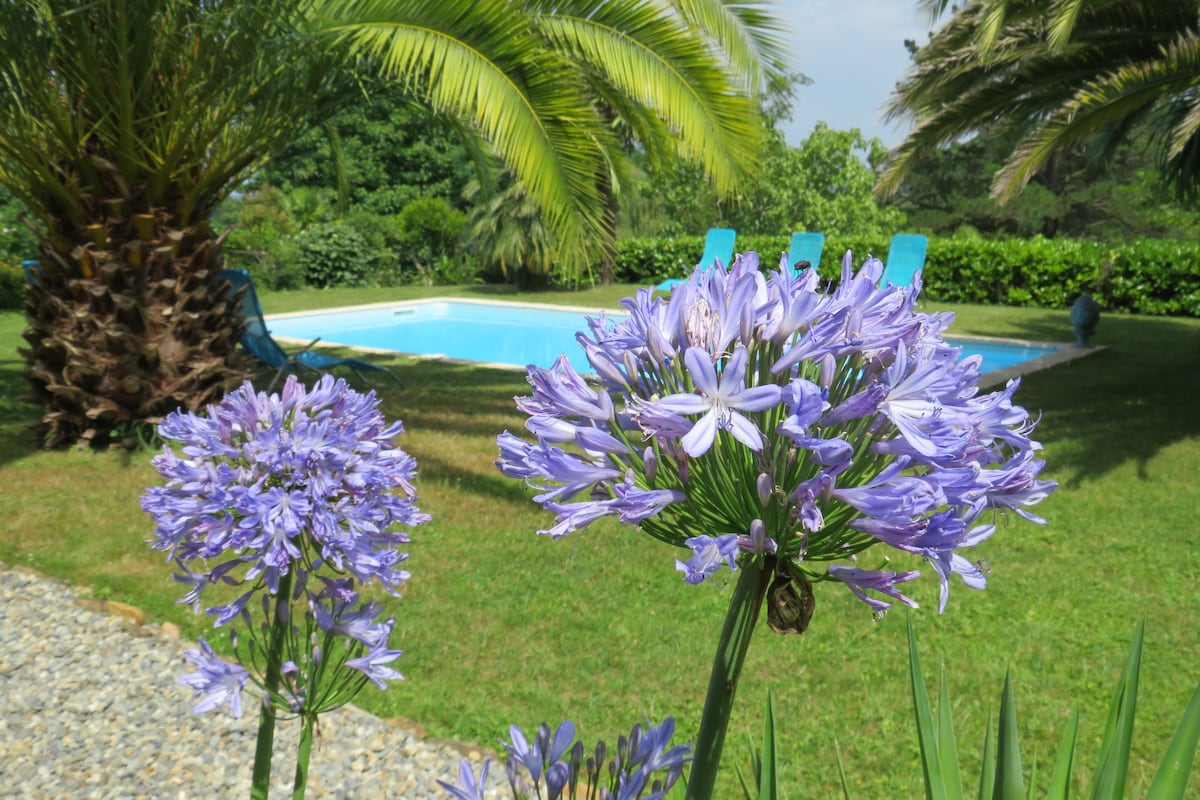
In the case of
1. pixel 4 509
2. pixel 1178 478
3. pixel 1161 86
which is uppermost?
pixel 1161 86

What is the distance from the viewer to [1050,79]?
329 inches

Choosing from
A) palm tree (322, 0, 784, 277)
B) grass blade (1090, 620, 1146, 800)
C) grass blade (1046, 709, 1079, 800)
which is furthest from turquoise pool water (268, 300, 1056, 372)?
grass blade (1090, 620, 1146, 800)

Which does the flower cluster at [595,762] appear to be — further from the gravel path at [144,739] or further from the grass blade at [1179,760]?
the gravel path at [144,739]

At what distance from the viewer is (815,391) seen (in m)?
0.86

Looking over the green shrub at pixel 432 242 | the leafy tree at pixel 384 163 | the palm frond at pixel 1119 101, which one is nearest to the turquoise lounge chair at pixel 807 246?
the palm frond at pixel 1119 101

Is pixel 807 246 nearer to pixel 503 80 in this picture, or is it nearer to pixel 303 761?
pixel 503 80

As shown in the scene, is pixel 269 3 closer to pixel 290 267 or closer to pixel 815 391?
pixel 815 391

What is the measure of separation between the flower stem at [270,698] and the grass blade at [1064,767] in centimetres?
108

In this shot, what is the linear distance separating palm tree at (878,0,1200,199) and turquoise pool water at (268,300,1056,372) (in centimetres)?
655

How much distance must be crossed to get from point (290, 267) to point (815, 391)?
73.5ft

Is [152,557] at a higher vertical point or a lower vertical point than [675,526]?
lower

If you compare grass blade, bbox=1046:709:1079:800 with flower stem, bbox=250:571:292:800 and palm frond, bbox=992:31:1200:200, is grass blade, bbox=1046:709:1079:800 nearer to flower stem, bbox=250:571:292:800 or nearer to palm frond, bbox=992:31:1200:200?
flower stem, bbox=250:571:292:800

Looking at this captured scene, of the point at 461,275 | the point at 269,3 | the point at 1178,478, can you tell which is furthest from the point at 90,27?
the point at 461,275

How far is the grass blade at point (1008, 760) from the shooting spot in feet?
4.04
